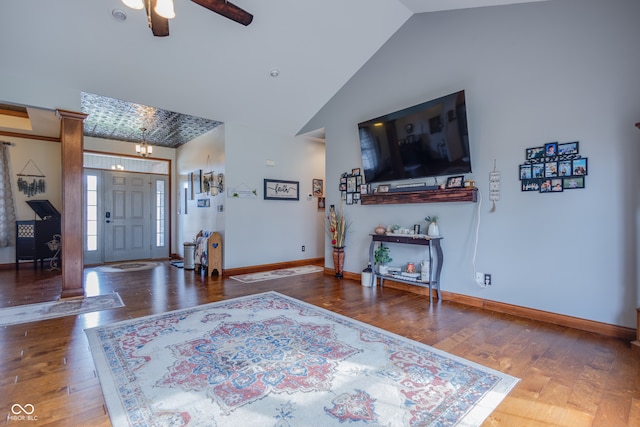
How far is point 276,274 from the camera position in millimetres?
5414

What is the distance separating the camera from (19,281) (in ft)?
15.8

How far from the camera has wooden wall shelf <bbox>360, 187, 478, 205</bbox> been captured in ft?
11.8

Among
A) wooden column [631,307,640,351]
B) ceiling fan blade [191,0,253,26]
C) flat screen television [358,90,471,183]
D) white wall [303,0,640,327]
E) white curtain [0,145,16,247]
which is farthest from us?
white curtain [0,145,16,247]

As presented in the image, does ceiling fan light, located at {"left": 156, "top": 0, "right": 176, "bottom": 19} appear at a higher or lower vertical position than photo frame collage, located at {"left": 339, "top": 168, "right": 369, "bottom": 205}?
higher

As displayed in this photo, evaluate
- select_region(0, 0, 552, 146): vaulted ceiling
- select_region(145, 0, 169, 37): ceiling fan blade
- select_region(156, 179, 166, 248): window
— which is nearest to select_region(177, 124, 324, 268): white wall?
select_region(0, 0, 552, 146): vaulted ceiling

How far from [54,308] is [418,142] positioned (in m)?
4.76

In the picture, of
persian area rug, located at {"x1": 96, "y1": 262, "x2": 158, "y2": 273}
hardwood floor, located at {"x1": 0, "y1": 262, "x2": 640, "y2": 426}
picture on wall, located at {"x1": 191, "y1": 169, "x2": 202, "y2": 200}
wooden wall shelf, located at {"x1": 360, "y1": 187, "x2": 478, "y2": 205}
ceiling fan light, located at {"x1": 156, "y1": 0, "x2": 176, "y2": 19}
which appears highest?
ceiling fan light, located at {"x1": 156, "y1": 0, "x2": 176, "y2": 19}

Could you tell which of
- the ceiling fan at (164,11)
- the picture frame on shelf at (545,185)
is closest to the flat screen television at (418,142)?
the picture frame on shelf at (545,185)

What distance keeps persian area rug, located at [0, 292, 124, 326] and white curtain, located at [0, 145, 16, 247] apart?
135 inches

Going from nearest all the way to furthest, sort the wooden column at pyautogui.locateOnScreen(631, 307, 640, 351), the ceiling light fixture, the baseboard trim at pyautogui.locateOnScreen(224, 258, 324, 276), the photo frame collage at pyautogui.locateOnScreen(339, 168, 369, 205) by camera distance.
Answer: the ceiling light fixture, the wooden column at pyautogui.locateOnScreen(631, 307, 640, 351), the photo frame collage at pyautogui.locateOnScreen(339, 168, 369, 205), the baseboard trim at pyautogui.locateOnScreen(224, 258, 324, 276)

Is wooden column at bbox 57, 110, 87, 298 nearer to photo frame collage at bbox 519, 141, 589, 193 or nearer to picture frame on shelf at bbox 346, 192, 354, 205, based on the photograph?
picture frame on shelf at bbox 346, 192, 354, 205

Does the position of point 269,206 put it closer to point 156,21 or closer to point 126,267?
point 126,267

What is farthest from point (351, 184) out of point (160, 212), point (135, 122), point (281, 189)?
point (160, 212)

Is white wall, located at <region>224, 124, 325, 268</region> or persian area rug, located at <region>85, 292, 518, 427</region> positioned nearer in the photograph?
persian area rug, located at <region>85, 292, 518, 427</region>
